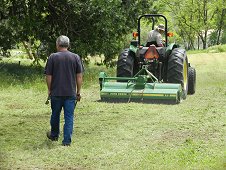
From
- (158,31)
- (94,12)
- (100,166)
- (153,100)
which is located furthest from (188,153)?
(94,12)

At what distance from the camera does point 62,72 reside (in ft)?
25.3

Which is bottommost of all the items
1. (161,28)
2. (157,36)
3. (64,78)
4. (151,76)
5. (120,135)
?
(120,135)

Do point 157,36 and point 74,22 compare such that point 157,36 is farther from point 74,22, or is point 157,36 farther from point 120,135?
point 74,22

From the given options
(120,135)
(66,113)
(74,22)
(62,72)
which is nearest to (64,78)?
(62,72)

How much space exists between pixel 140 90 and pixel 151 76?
0.89 metres

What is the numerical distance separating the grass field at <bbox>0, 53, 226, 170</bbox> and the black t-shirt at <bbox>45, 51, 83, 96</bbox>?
78 centimetres

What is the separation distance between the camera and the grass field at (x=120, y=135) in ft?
22.0

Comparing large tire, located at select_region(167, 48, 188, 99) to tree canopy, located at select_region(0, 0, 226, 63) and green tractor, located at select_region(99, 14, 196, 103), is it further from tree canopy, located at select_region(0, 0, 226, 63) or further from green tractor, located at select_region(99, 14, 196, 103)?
tree canopy, located at select_region(0, 0, 226, 63)

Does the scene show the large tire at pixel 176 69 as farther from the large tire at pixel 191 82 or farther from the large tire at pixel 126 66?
the large tire at pixel 126 66

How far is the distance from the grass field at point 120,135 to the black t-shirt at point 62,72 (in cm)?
78

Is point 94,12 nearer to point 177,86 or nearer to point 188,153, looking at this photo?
point 177,86

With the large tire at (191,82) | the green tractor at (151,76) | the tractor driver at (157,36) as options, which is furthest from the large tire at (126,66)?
the large tire at (191,82)

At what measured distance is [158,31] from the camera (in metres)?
13.5

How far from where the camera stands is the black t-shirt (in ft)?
25.3
